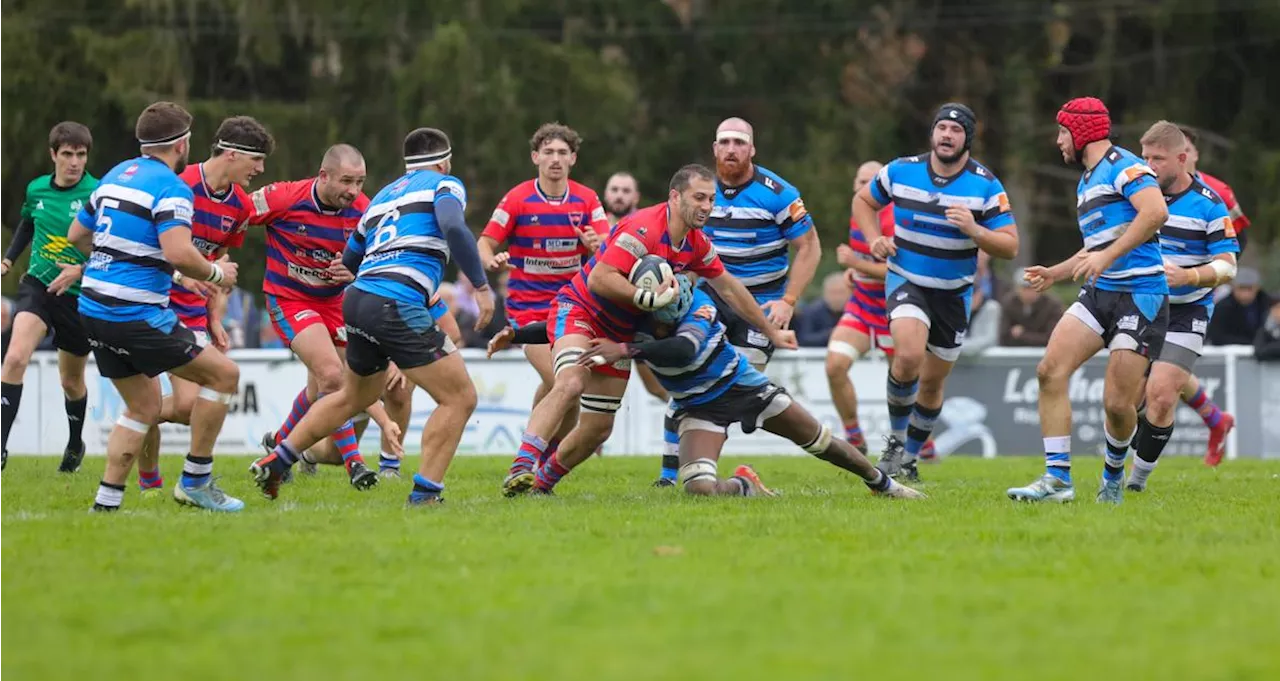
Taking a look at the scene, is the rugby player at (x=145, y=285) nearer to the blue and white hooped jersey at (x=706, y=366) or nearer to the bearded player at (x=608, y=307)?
the bearded player at (x=608, y=307)

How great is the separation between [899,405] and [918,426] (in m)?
0.20

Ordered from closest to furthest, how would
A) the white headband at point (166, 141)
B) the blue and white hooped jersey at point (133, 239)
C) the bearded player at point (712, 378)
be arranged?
the blue and white hooped jersey at point (133, 239) < the white headband at point (166, 141) < the bearded player at point (712, 378)

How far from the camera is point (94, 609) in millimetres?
6379

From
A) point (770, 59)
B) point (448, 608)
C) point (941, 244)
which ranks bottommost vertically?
point (448, 608)

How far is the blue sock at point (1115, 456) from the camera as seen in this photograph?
10.4 meters

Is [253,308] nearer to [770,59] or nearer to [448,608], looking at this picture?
[770,59]

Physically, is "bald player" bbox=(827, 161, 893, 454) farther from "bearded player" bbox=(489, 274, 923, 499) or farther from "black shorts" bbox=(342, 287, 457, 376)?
"black shorts" bbox=(342, 287, 457, 376)

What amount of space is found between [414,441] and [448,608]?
12607mm

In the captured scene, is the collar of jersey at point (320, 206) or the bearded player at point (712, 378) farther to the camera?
the collar of jersey at point (320, 206)

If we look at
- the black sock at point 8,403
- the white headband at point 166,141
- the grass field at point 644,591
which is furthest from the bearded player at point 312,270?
the black sock at point 8,403

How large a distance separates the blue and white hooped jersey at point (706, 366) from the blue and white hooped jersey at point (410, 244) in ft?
4.24

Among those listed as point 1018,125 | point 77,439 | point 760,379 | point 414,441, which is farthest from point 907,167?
point 1018,125

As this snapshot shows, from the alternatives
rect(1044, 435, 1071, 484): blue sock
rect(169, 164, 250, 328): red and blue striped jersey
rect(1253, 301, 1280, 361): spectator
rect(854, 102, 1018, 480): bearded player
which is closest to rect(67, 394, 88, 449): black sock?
rect(169, 164, 250, 328): red and blue striped jersey

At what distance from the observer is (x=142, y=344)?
915 centimetres
